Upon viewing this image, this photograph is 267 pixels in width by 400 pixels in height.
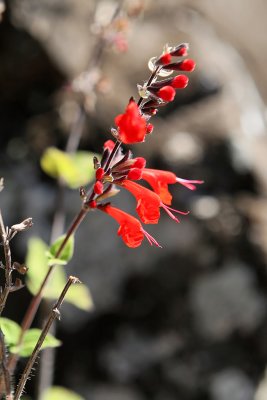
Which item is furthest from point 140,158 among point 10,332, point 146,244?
point 146,244

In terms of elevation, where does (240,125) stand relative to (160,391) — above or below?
above

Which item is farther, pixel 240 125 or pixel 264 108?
pixel 264 108

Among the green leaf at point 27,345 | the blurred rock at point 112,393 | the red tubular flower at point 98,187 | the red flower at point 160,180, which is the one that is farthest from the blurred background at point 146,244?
the red tubular flower at point 98,187

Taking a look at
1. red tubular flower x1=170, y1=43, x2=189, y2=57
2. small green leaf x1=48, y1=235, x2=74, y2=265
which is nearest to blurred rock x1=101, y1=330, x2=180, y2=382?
small green leaf x1=48, y1=235, x2=74, y2=265

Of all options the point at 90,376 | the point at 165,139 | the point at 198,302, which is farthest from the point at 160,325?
the point at 165,139

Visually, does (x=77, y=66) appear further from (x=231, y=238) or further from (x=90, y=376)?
(x=90, y=376)

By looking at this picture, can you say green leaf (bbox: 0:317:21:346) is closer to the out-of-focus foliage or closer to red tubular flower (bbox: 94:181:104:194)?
the out-of-focus foliage

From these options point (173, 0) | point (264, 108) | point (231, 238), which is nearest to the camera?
point (231, 238)
